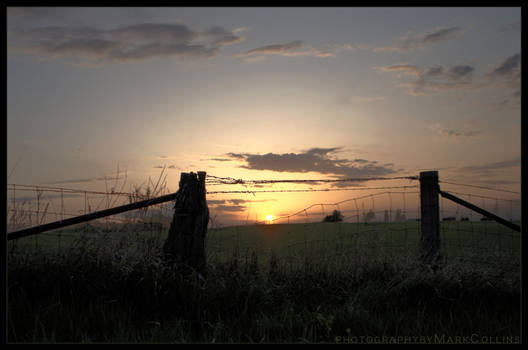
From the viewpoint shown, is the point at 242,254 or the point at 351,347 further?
the point at 242,254

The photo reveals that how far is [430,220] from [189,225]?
3.84 m

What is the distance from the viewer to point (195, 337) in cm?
436

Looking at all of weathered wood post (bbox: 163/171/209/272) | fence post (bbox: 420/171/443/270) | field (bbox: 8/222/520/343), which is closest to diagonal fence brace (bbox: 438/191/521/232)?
fence post (bbox: 420/171/443/270)

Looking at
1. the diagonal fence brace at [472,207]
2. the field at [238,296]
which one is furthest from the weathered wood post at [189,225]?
the diagonal fence brace at [472,207]

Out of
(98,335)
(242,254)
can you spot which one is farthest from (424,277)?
(98,335)

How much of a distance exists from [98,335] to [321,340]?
7.65 ft

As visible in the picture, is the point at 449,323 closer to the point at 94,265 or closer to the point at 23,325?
the point at 94,265

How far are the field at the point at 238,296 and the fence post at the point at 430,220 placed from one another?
33 cm

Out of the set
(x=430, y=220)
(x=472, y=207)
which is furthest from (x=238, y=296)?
(x=472, y=207)

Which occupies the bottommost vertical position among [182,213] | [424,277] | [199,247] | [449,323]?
[449,323]

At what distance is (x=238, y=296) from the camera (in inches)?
195

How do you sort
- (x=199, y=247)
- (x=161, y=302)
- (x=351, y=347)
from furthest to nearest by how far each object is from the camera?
(x=199, y=247), (x=161, y=302), (x=351, y=347)

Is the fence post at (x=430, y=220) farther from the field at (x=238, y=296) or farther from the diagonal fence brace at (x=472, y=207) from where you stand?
the field at (x=238, y=296)

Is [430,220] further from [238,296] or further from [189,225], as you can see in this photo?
[189,225]
